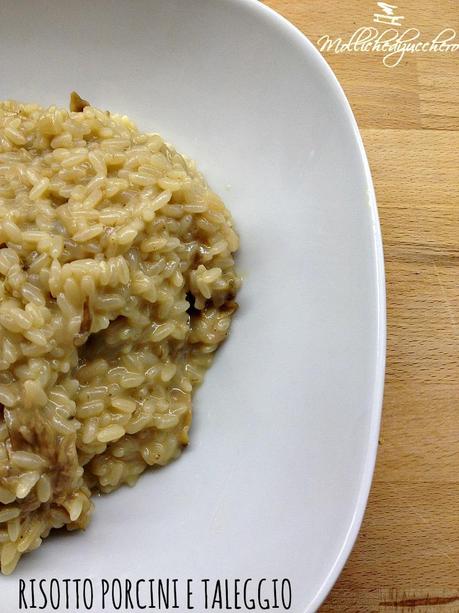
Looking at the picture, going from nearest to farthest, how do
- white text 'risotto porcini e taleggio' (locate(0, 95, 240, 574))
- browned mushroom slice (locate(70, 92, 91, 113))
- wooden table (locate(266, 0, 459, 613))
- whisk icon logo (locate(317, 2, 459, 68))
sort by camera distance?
white text 'risotto porcini e taleggio' (locate(0, 95, 240, 574)) < wooden table (locate(266, 0, 459, 613)) < browned mushroom slice (locate(70, 92, 91, 113)) < whisk icon logo (locate(317, 2, 459, 68))

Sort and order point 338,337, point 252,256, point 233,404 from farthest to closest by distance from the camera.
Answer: point 252,256
point 233,404
point 338,337

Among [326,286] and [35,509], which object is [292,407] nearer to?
[326,286]

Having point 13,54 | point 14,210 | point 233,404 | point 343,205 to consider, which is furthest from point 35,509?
point 13,54

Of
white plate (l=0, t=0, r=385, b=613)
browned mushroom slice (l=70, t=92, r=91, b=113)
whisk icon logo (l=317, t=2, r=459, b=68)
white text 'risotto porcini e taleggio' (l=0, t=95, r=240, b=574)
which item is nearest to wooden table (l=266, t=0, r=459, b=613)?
whisk icon logo (l=317, t=2, r=459, b=68)

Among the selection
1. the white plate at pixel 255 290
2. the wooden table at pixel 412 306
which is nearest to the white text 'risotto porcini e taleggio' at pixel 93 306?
the white plate at pixel 255 290

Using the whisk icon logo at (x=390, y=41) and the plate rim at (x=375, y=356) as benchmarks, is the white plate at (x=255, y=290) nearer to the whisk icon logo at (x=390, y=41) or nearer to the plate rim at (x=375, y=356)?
the plate rim at (x=375, y=356)

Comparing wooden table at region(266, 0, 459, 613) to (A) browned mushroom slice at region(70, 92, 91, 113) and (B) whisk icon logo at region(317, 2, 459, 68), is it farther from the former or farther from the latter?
A: (A) browned mushroom slice at region(70, 92, 91, 113)
